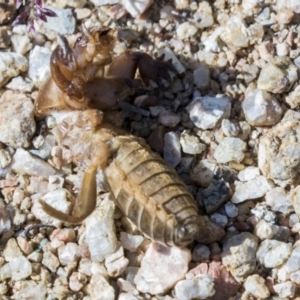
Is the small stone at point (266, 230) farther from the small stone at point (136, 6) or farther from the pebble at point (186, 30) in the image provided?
the small stone at point (136, 6)

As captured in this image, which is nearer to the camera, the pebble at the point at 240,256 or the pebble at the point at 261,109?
the pebble at the point at 240,256

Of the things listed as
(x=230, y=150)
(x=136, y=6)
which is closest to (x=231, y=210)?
(x=230, y=150)

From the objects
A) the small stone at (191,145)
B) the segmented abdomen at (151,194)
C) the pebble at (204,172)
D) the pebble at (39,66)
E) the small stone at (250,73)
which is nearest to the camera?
the segmented abdomen at (151,194)

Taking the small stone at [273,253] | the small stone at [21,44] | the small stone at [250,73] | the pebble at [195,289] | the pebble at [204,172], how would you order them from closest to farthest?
1. the pebble at [195,289]
2. the small stone at [273,253]
3. the pebble at [204,172]
4. the small stone at [250,73]
5. the small stone at [21,44]

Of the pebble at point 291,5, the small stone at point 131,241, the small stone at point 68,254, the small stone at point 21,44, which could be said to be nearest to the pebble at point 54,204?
the small stone at point 68,254

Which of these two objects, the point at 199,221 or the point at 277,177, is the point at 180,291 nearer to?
the point at 199,221

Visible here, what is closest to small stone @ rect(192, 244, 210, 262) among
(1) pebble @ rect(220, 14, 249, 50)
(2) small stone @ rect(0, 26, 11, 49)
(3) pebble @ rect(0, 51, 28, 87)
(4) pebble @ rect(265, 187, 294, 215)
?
(4) pebble @ rect(265, 187, 294, 215)

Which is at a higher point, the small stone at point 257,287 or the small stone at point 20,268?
the small stone at point 20,268
